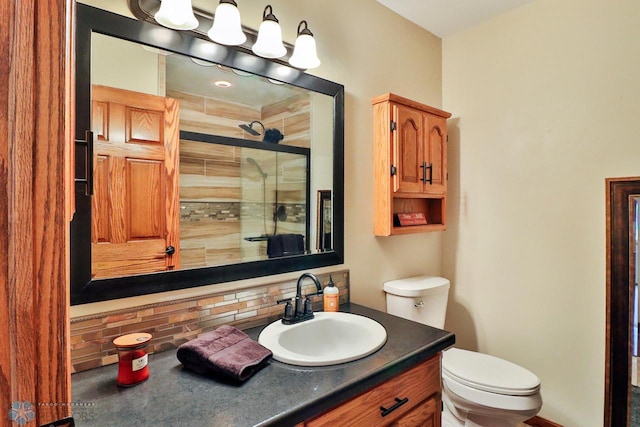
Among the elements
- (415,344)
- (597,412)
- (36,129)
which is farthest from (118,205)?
(597,412)

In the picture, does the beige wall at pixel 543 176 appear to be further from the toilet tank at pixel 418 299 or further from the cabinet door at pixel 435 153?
the toilet tank at pixel 418 299

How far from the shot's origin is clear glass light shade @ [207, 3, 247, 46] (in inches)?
47.5

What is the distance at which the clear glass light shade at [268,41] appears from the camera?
1.32m

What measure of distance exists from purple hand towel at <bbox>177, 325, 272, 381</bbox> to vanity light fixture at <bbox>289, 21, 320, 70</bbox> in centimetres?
114

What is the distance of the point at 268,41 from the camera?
133 cm

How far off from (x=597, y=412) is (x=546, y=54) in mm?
1929

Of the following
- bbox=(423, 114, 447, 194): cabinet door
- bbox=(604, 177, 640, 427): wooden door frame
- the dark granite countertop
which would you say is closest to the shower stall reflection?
the dark granite countertop

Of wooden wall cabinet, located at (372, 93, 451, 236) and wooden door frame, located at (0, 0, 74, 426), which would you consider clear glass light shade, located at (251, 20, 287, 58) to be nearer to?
wooden wall cabinet, located at (372, 93, 451, 236)

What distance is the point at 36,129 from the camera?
40cm

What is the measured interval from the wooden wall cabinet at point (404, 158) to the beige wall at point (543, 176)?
0.29 m

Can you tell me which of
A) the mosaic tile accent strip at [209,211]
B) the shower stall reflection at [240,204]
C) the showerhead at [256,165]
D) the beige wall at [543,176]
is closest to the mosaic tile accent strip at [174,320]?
the shower stall reflection at [240,204]

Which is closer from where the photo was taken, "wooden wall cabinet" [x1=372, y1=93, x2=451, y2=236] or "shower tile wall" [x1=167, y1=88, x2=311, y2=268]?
"shower tile wall" [x1=167, y1=88, x2=311, y2=268]

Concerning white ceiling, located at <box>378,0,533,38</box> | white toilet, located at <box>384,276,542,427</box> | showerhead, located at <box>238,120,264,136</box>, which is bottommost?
white toilet, located at <box>384,276,542,427</box>

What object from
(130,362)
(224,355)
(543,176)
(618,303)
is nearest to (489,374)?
(618,303)
